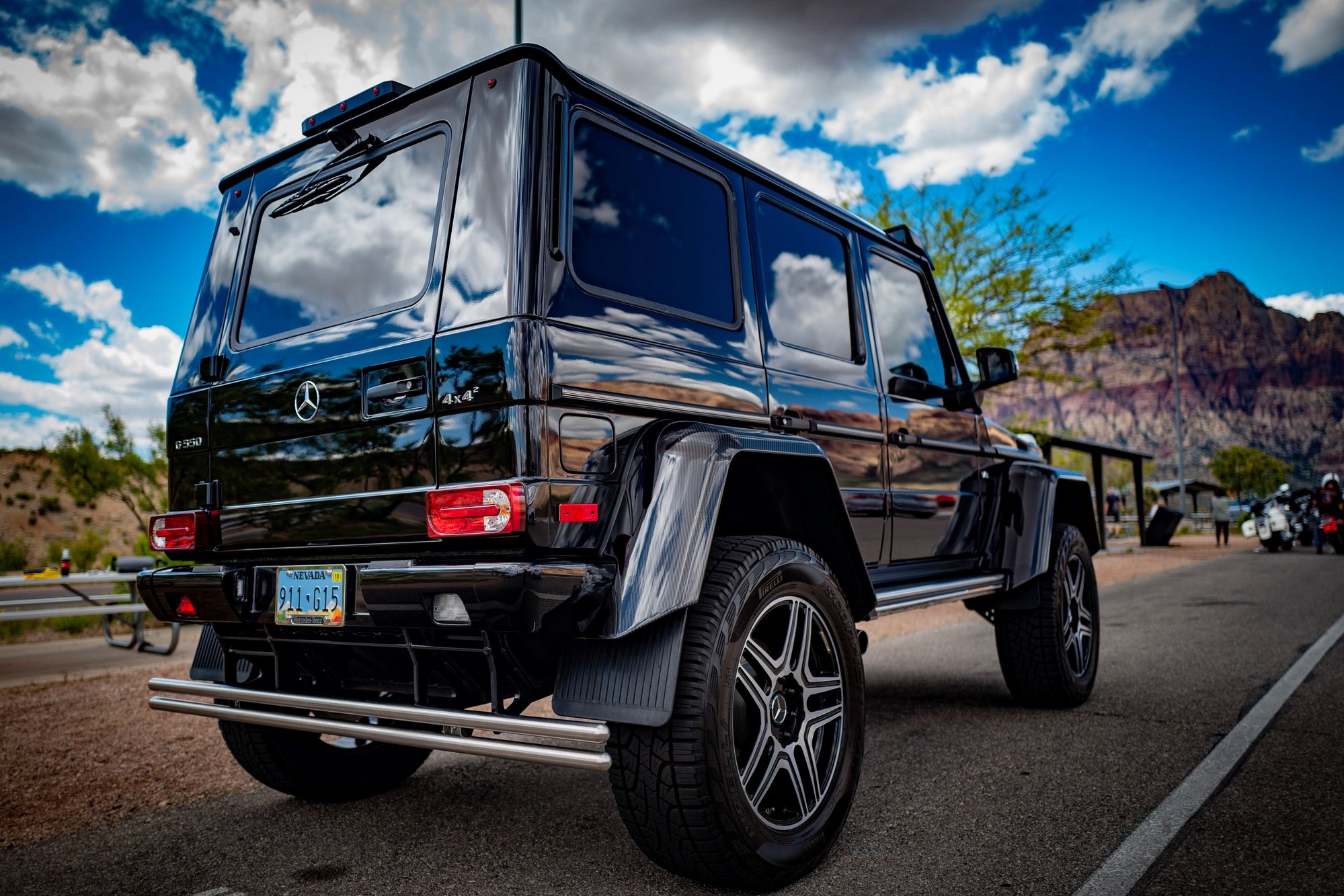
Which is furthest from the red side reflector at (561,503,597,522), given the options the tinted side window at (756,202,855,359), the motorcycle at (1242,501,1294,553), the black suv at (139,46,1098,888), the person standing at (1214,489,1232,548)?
the person standing at (1214,489,1232,548)

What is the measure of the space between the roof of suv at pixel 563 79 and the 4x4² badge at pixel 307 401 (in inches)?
35.1

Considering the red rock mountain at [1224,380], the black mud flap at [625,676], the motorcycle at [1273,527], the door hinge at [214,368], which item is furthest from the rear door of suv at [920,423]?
the red rock mountain at [1224,380]

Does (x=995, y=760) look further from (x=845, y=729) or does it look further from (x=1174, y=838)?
(x=845, y=729)

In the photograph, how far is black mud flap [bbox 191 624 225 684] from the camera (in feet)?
9.97

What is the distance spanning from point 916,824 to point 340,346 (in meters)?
2.40

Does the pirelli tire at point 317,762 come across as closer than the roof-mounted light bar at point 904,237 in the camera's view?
Yes

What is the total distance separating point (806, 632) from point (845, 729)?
348 millimetres

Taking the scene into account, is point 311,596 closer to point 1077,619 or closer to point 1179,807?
point 1179,807

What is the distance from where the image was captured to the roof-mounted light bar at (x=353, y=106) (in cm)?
281

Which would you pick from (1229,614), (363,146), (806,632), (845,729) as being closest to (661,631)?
(806,632)

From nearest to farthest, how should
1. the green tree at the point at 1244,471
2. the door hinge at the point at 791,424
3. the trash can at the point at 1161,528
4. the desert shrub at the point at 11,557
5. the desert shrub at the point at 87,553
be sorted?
the door hinge at the point at 791,424, the desert shrub at the point at 87,553, the desert shrub at the point at 11,557, the trash can at the point at 1161,528, the green tree at the point at 1244,471

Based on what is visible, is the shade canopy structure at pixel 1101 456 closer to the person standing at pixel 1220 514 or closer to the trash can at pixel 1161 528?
the trash can at pixel 1161 528

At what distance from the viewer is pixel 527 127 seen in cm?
246

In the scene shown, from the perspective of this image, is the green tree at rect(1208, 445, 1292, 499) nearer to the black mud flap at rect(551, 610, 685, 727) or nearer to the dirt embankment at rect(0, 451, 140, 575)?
the dirt embankment at rect(0, 451, 140, 575)
